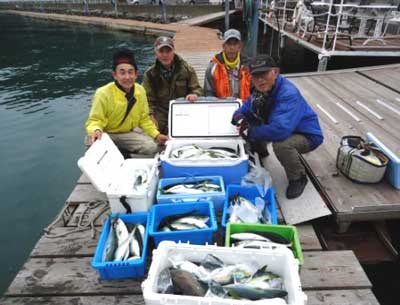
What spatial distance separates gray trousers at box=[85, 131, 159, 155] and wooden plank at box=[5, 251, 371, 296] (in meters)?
1.57

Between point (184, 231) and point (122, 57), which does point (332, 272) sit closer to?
point (184, 231)

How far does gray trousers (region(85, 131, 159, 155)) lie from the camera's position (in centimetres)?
372

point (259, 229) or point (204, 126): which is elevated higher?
point (204, 126)

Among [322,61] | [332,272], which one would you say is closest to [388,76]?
[322,61]

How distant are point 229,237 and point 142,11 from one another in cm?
3617

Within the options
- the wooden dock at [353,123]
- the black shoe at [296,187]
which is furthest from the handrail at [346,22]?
the black shoe at [296,187]

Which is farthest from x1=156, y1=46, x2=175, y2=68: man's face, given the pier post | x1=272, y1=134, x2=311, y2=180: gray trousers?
the pier post

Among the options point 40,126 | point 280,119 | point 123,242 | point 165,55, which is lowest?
point 40,126

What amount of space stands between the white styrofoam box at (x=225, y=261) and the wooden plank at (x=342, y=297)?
1.78ft

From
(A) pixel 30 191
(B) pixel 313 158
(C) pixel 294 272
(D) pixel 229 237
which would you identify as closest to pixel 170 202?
(D) pixel 229 237

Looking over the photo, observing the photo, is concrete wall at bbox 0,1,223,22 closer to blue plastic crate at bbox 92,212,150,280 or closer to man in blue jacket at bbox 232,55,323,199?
man in blue jacket at bbox 232,55,323,199

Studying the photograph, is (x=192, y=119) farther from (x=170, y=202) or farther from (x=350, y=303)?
(x=350, y=303)

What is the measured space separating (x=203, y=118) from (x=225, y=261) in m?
2.00

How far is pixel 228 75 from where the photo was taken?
4074 millimetres
